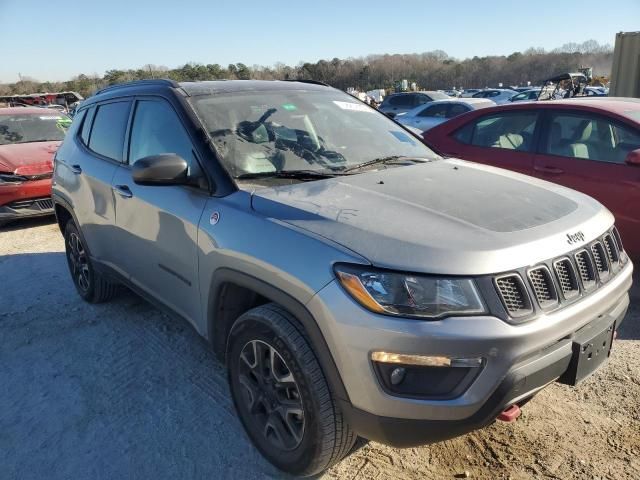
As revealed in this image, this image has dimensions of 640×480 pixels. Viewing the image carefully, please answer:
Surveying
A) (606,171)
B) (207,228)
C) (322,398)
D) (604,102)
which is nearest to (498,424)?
(322,398)

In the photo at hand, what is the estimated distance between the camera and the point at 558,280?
6.60 ft

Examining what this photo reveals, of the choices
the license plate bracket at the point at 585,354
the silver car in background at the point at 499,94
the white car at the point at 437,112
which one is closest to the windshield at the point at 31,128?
the white car at the point at 437,112

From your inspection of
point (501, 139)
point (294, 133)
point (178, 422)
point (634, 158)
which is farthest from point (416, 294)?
point (501, 139)

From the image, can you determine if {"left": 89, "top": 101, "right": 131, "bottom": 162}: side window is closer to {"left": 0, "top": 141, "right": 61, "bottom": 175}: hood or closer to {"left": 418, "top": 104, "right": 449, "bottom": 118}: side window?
{"left": 0, "top": 141, "right": 61, "bottom": 175}: hood

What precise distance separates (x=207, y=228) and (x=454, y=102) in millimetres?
12898

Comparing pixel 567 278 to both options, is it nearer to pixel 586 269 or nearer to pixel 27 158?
pixel 586 269

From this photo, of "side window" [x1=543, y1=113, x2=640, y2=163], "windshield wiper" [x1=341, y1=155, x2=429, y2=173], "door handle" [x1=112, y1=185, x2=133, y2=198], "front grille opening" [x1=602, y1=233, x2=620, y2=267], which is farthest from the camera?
"side window" [x1=543, y1=113, x2=640, y2=163]

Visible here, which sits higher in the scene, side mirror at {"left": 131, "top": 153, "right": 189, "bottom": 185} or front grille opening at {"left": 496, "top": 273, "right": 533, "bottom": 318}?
side mirror at {"left": 131, "top": 153, "right": 189, "bottom": 185}

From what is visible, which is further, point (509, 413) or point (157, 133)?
point (157, 133)

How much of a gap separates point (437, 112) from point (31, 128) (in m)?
10.2

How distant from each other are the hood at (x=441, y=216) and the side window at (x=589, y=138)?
218 cm

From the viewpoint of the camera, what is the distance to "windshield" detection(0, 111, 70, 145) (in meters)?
8.28

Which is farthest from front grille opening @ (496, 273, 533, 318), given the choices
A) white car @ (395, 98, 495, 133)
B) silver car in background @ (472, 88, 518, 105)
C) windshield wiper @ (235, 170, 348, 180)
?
silver car in background @ (472, 88, 518, 105)

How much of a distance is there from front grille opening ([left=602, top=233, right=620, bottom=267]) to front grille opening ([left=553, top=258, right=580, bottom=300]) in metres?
0.46
